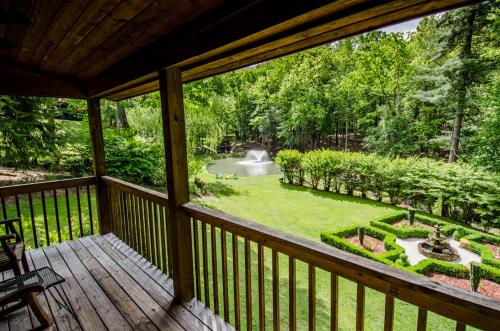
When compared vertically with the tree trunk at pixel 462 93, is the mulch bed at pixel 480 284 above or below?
below

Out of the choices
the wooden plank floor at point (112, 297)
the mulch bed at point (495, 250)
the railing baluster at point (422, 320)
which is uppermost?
the railing baluster at point (422, 320)

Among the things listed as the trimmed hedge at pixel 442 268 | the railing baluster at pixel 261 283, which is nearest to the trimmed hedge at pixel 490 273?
the trimmed hedge at pixel 442 268

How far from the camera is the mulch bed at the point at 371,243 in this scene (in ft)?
21.7

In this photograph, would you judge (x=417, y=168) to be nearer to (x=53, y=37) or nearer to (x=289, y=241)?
(x=289, y=241)

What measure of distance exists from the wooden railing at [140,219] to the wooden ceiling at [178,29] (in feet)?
4.15

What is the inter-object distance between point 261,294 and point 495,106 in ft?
40.1

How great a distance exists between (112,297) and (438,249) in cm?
662

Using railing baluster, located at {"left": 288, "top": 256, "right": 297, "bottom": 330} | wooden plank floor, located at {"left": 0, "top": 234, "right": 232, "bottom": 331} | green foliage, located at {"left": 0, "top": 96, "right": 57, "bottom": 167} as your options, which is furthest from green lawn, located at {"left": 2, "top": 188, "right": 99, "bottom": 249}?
railing baluster, located at {"left": 288, "top": 256, "right": 297, "bottom": 330}

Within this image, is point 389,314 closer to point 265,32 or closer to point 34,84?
point 265,32

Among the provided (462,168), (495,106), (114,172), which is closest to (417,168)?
(462,168)

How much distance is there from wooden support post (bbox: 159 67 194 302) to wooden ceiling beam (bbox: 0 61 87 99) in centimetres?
218

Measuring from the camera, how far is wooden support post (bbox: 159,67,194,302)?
235 cm

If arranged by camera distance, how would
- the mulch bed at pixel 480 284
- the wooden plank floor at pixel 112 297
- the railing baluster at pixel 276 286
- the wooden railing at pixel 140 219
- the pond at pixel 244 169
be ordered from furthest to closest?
1. the pond at pixel 244 169
2. the mulch bed at pixel 480 284
3. the wooden railing at pixel 140 219
4. the wooden plank floor at pixel 112 297
5. the railing baluster at pixel 276 286

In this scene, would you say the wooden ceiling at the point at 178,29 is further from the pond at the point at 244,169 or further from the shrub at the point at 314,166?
the pond at the point at 244,169
